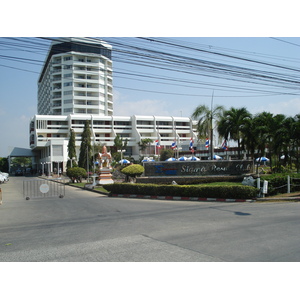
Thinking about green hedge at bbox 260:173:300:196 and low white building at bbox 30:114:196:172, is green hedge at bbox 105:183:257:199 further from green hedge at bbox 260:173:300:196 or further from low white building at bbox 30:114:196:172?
low white building at bbox 30:114:196:172

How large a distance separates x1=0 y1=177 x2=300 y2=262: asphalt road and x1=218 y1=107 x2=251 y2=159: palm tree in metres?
17.4

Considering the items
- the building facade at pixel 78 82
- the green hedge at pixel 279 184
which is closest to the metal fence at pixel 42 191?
the green hedge at pixel 279 184

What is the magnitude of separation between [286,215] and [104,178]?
22.6 meters

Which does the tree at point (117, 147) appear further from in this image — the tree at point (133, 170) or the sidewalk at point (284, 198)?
the sidewalk at point (284, 198)

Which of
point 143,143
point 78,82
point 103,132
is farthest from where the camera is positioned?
point 78,82

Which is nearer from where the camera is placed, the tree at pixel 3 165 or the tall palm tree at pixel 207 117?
the tall palm tree at pixel 207 117

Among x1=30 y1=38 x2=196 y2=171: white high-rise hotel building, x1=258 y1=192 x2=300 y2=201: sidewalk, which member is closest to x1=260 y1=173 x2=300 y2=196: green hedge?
x1=258 y1=192 x2=300 y2=201: sidewalk

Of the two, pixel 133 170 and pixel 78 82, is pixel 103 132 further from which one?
pixel 133 170

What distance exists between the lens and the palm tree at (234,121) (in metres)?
29.9

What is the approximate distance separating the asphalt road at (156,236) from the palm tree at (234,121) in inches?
684

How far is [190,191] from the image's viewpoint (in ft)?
60.6

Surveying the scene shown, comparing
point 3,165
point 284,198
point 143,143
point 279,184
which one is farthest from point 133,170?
point 3,165

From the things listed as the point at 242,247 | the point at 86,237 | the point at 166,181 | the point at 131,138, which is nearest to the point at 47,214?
the point at 86,237

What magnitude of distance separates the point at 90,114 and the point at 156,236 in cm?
7722
